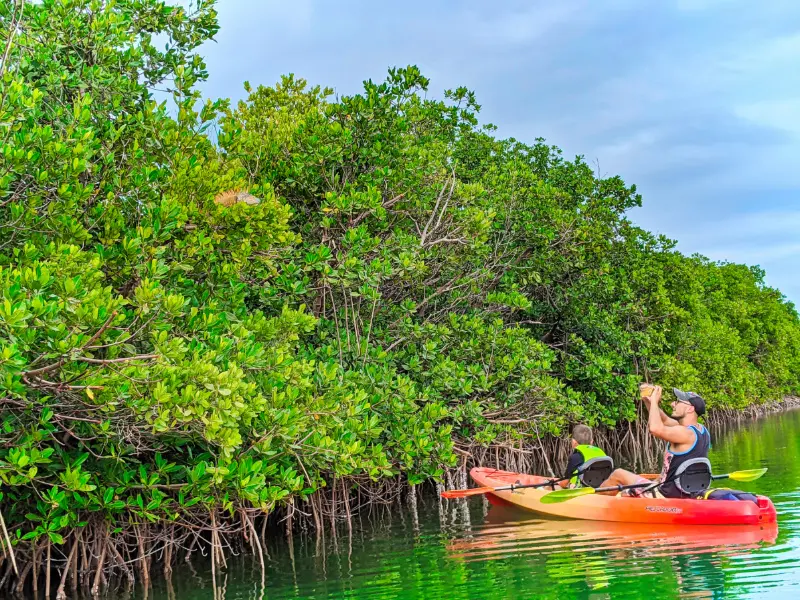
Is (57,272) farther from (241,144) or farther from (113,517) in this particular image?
(241,144)

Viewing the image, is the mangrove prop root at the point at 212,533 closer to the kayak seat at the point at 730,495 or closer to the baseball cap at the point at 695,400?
the kayak seat at the point at 730,495

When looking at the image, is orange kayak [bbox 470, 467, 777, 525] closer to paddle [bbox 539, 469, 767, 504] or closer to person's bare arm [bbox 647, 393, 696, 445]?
A: paddle [bbox 539, 469, 767, 504]

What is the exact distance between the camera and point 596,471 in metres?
8.98

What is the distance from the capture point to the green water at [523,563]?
536 cm

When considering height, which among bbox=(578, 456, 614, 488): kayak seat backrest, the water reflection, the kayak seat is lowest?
the water reflection

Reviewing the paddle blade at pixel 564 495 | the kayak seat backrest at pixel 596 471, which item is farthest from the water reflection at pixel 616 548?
the kayak seat backrest at pixel 596 471

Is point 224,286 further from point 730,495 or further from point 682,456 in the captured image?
point 730,495

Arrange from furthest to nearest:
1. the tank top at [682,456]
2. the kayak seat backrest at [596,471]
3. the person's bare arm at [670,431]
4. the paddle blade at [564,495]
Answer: the kayak seat backrest at [596,471] → the paddle blade at [564,495] → the tank top at [682,456] → the person's bare arm at [670,431]

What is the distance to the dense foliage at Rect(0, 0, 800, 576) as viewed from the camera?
561 centimetres

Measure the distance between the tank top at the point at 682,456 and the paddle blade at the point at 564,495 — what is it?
786 mm

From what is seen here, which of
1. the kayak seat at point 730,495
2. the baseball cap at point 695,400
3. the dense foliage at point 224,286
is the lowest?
the kayak seat at point 730,495

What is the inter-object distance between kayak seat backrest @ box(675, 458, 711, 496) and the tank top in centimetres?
5

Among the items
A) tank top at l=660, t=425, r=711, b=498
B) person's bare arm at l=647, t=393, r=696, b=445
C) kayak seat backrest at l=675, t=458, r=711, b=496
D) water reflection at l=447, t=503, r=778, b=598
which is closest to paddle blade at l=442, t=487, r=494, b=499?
water reflection at l=447, t=503, r=778, b=598

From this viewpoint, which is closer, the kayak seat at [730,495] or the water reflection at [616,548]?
the water reflection at [616,548]
